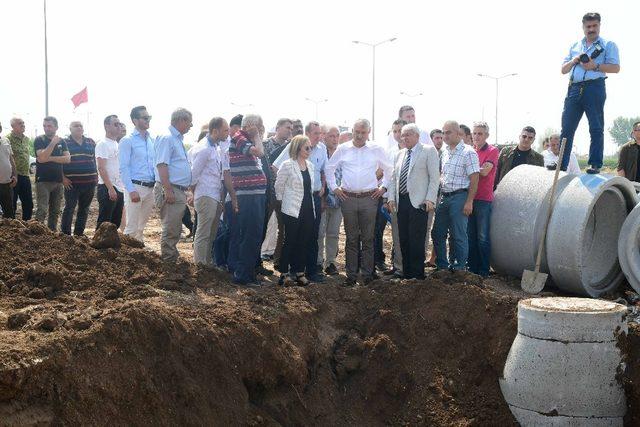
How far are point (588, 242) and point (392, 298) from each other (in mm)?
3200

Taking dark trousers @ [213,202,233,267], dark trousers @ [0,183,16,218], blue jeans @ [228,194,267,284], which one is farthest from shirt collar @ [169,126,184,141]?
dark trousers @ [0,183,16,218]

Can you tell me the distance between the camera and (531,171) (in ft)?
32.4

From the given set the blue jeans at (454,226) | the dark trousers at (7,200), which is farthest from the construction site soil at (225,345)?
the dark trousers at (7,200)

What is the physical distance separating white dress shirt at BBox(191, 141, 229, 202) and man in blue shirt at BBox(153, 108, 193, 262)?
10 centimetres

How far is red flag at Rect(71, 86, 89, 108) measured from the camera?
22.1 m

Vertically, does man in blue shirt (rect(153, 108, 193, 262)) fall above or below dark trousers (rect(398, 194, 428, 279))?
above

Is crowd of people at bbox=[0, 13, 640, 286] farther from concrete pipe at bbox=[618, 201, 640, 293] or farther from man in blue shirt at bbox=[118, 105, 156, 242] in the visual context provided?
concrete pipe at bbox=[618, 201, 640, 293]

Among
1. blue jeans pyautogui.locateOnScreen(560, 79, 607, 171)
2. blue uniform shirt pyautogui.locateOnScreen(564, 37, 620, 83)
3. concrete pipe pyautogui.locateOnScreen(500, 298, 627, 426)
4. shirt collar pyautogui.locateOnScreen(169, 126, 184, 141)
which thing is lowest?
concrete pipe pyautogui.locateOnScreen(500, 298, 627, 426)

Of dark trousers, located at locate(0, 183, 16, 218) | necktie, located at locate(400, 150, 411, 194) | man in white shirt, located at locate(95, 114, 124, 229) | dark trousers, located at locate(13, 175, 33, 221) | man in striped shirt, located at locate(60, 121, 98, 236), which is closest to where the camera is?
necktie, located at locate(400, 150, 411, 194)

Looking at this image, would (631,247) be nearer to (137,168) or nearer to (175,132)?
(175,132)

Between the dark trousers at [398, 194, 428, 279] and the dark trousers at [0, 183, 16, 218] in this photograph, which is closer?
the dark trousers at [398, 194, 428, 279]

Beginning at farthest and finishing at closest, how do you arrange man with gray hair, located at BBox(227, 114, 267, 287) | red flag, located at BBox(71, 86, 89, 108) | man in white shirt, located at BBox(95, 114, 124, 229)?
red flag, located at BBox(71, 86, 89, 108) → man in white shirt, located at BBox(95, 114, 124, 229) → man with gray hair, located at BBox(227, 114, 267, 287)

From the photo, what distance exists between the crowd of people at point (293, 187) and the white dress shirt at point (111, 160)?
0.02 metres

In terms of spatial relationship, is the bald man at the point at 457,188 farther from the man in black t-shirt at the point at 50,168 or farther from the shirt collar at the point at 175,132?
the man in black t-shirt at the point at 50,168
